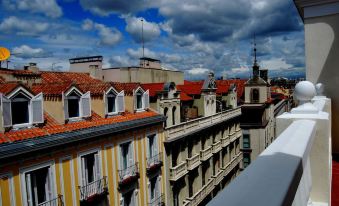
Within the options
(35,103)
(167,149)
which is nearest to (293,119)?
(35,103)

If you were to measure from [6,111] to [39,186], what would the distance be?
3281 millimetres

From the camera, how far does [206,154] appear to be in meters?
26.0

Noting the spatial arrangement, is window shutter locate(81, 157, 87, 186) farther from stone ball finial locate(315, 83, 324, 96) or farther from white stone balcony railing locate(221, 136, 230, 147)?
white stone balcony railing locate(221, 136, 230, 147)

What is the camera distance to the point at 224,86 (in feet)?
115

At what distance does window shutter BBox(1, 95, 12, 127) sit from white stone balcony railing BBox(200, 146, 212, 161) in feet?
56.9

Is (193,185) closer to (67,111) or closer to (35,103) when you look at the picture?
(67,111)

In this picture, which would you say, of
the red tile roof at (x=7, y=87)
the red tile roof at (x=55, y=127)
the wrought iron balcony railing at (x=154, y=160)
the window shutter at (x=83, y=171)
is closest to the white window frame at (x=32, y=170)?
the red tile roof at (x=55, y=127)

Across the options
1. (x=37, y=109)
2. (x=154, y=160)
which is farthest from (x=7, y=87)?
(x=154, y=160)

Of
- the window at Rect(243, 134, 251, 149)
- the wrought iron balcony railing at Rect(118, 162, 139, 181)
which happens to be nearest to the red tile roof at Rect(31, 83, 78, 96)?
the wrought iron balcony railing at Rect(118, 162, 139, 181)

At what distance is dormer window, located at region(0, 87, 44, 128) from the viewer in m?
10.2

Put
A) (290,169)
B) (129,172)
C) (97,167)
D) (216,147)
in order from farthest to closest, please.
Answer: (216,147) → (129,172) → (97,167) → (290,169)

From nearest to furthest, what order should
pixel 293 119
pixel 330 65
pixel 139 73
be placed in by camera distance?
pixel 293 119, pixel 330 65, pixel 139 73

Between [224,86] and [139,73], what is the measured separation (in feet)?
38.7

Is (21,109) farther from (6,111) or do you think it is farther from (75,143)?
(75,143)
